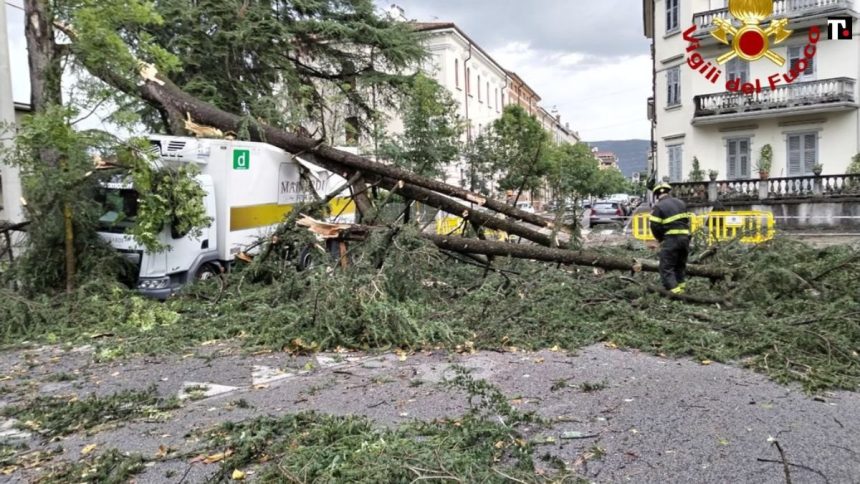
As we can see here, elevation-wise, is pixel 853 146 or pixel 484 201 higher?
pixel 853 146

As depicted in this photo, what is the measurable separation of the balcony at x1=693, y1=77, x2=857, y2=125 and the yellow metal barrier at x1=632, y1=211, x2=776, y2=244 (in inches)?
386

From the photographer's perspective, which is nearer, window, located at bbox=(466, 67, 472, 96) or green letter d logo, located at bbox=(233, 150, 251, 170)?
green letter d logo, located at bbox=(233, 150, 251, 170)

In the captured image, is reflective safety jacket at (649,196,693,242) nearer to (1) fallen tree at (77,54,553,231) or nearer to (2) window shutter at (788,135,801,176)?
(1) fallen tree at (77,54,553,231)

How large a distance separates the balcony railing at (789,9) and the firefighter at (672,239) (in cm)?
2119

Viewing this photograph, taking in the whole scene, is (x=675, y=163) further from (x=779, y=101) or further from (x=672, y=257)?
(x=672, y=257)

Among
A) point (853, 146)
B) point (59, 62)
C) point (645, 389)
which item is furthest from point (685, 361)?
point (853, 146)

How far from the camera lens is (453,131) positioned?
23.5 metres

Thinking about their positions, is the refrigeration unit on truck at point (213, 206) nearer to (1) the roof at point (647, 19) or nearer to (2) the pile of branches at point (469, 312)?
(2) the pile of branches at point (469, 312)

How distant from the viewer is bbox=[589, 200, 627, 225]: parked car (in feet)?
91.2

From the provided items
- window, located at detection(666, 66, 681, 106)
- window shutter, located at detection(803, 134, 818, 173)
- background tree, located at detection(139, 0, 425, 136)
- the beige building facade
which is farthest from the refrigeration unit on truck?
window shutter, located at detection(803, 134, 818, 173)

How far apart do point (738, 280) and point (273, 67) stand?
1374 cm

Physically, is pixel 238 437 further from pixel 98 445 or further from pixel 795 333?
pixel 795 333

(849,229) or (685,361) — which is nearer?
(685,361)

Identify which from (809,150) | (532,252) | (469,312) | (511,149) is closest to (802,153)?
(809,150)
